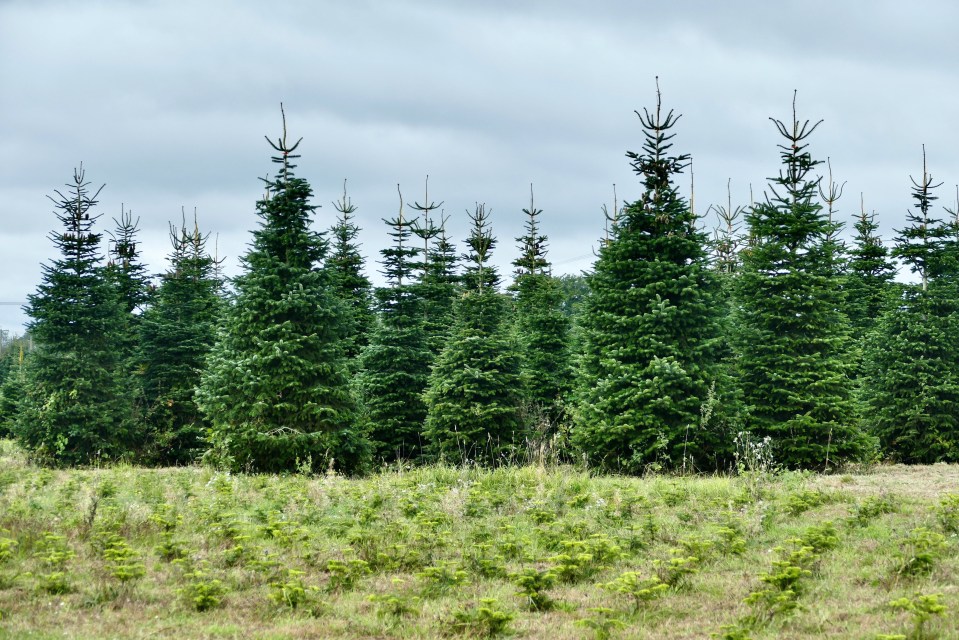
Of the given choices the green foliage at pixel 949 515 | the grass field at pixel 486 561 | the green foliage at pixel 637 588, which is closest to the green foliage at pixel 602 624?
the grass field at pixel 486 561

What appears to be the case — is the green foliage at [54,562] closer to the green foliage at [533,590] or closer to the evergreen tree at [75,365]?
the green foliage at [533,590]

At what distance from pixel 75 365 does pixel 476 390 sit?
11929 millimetres

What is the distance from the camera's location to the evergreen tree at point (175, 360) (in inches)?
893

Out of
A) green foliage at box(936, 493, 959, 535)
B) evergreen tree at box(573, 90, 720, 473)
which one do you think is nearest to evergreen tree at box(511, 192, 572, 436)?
evergreen tree at box(573, 90, 720, 473)

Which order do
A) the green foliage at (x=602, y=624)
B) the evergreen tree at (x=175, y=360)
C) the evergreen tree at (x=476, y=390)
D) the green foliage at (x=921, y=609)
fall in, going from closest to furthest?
the green foliage at (x=921, y=609) → the green foliage at (x=602, y=624) → the evergreen tree at (x=476, y=390) → the evergreen tree at (x=175, y=360)

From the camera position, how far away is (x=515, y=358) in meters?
20.2

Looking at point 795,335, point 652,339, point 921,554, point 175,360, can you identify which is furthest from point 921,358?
point 175,360

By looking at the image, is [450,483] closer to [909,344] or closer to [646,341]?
[646,341]

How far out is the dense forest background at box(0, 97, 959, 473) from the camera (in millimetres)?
16141

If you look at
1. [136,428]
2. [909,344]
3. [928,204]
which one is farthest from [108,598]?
[928,204]

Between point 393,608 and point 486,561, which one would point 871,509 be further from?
point 393,608

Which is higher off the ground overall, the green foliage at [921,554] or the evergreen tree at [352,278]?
the evergreen tree at [352,278]

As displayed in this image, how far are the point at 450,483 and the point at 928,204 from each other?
16.7 metres

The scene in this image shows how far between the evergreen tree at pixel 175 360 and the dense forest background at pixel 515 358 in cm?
8
